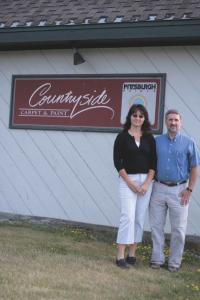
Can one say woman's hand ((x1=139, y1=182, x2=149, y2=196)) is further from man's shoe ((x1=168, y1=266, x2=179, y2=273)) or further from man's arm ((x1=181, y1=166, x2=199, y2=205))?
man's shoe ((x1=168, y1=266, x2=179, y2=273))

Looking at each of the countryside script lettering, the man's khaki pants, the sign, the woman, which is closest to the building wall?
the sign

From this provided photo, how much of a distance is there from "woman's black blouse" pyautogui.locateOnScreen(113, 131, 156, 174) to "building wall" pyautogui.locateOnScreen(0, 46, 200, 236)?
1787mm

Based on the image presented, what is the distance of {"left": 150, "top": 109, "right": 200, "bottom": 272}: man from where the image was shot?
22.5 ft

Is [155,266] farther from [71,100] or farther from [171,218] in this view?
[71,100]

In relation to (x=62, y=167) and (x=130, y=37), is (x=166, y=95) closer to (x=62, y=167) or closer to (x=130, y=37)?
(x=130, y=37)

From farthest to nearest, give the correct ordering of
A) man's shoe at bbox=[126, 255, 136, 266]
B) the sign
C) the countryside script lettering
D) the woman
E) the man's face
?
the countryside script lettering, the sign, man's shoe at bbox=[126, 255, 136, 266], the woman, the man's face

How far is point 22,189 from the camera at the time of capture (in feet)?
32.1

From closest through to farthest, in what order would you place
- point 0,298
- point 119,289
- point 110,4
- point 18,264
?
point 0,298 → point 119,289 → point 18,264 → point 110,4

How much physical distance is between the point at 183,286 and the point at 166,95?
3368 millimetres

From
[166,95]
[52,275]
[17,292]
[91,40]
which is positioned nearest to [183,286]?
[52,275]

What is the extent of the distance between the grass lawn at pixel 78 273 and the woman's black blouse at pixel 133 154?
46.2 inches

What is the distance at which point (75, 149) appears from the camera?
9367mm

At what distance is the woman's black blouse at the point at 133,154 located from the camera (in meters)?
6.91

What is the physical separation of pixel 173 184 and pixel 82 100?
2894mm
